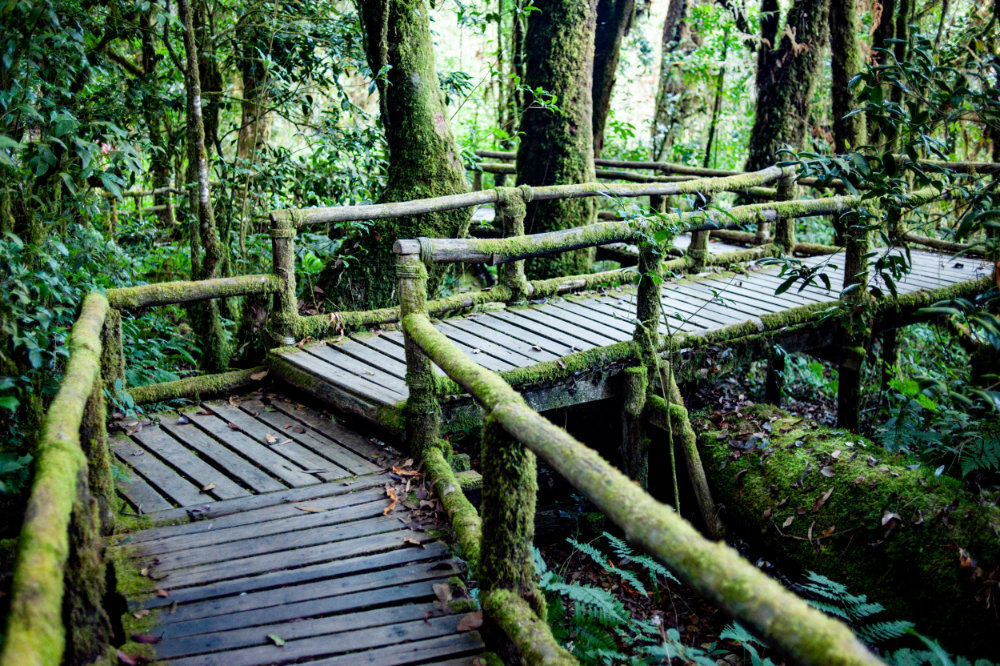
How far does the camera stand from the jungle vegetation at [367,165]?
433 centimetres

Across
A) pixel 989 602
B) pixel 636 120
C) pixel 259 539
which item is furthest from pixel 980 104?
pixel 636 120

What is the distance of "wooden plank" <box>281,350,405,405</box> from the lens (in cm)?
506

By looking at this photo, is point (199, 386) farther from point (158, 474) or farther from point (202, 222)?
point (202, 222)

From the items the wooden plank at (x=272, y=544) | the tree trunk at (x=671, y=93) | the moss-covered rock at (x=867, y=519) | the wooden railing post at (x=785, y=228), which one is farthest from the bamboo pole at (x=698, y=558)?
the tree trunk at (x=671, y=93)

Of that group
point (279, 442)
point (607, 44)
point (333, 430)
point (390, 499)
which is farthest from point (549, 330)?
point (607, 44)

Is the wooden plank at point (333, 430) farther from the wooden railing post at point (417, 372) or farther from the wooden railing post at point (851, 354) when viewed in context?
the wooden railing post at point (851, 354)

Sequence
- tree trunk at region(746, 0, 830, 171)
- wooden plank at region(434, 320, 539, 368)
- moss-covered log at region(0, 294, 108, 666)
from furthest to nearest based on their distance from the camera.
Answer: tree trunk at region(746, 0, 830, 171)
wooden plank at region(434, 320, 539, 368)
moss-covered log at region(0, 294, 108, 666)

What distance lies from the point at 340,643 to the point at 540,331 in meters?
3.68

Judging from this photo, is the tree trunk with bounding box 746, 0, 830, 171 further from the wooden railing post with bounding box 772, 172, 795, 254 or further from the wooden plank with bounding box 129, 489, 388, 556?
the wooden plank with bounding box 129, 489, 388, 556

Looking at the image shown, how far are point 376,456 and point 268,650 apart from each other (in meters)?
1.86

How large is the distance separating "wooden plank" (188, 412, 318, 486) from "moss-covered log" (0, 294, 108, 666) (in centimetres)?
186

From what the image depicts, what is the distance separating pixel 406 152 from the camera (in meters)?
7.27

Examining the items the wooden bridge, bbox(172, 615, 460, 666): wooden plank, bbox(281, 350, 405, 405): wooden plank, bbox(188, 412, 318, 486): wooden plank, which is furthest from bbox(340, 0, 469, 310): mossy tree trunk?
bbox(172, 615, 460, 666): wooden plank

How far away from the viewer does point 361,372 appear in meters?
5.59
